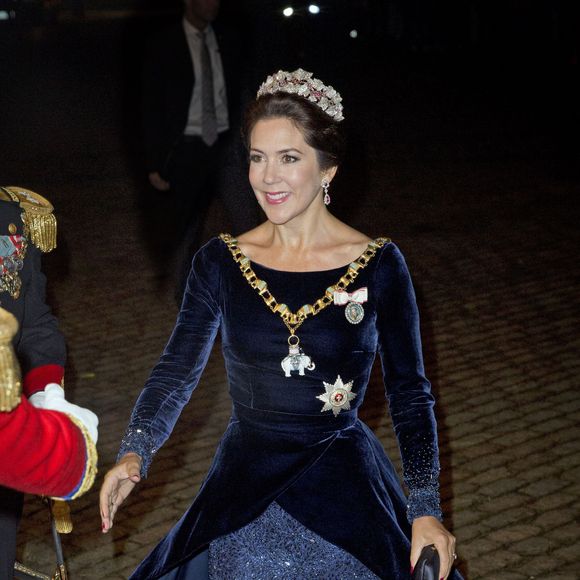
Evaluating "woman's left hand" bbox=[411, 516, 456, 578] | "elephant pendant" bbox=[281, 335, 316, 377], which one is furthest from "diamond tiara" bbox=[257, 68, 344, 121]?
"woman's left hand" bbox=[411, 516, 456, 578]

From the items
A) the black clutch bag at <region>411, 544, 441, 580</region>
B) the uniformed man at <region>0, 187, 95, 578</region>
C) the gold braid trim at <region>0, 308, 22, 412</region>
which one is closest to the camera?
the gold braid trim at <region>0, 308, 22, 412</region>

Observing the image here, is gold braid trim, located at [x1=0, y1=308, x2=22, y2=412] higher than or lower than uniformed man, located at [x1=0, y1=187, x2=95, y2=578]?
higher

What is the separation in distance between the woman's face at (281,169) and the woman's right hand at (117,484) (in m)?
0.80

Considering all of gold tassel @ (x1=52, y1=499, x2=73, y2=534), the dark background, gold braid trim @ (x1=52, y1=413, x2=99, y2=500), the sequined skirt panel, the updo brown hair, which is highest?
the updo brown hair

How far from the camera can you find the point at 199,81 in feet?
22.7

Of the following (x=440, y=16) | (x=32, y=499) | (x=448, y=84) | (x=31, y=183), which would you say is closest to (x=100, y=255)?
(x=31, y=183)

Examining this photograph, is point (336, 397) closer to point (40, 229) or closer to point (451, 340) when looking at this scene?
point (40, 229)

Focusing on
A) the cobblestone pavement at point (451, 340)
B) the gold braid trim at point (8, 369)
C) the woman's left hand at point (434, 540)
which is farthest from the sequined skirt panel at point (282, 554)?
the cobblestone pavement at point (451, 340)

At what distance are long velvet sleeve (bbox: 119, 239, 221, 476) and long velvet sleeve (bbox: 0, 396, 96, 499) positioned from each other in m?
0.86

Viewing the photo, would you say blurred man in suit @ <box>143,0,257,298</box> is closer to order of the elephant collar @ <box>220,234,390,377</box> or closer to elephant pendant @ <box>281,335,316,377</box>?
order of the elephant collar @ <box>220,234,390,377</box>

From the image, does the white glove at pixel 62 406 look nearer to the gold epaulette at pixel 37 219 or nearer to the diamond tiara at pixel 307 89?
the gold epaulette at pixel 37 219

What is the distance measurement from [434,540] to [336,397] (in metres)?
0.49

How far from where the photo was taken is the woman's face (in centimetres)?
324

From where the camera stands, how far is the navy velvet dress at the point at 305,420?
10.1ft
